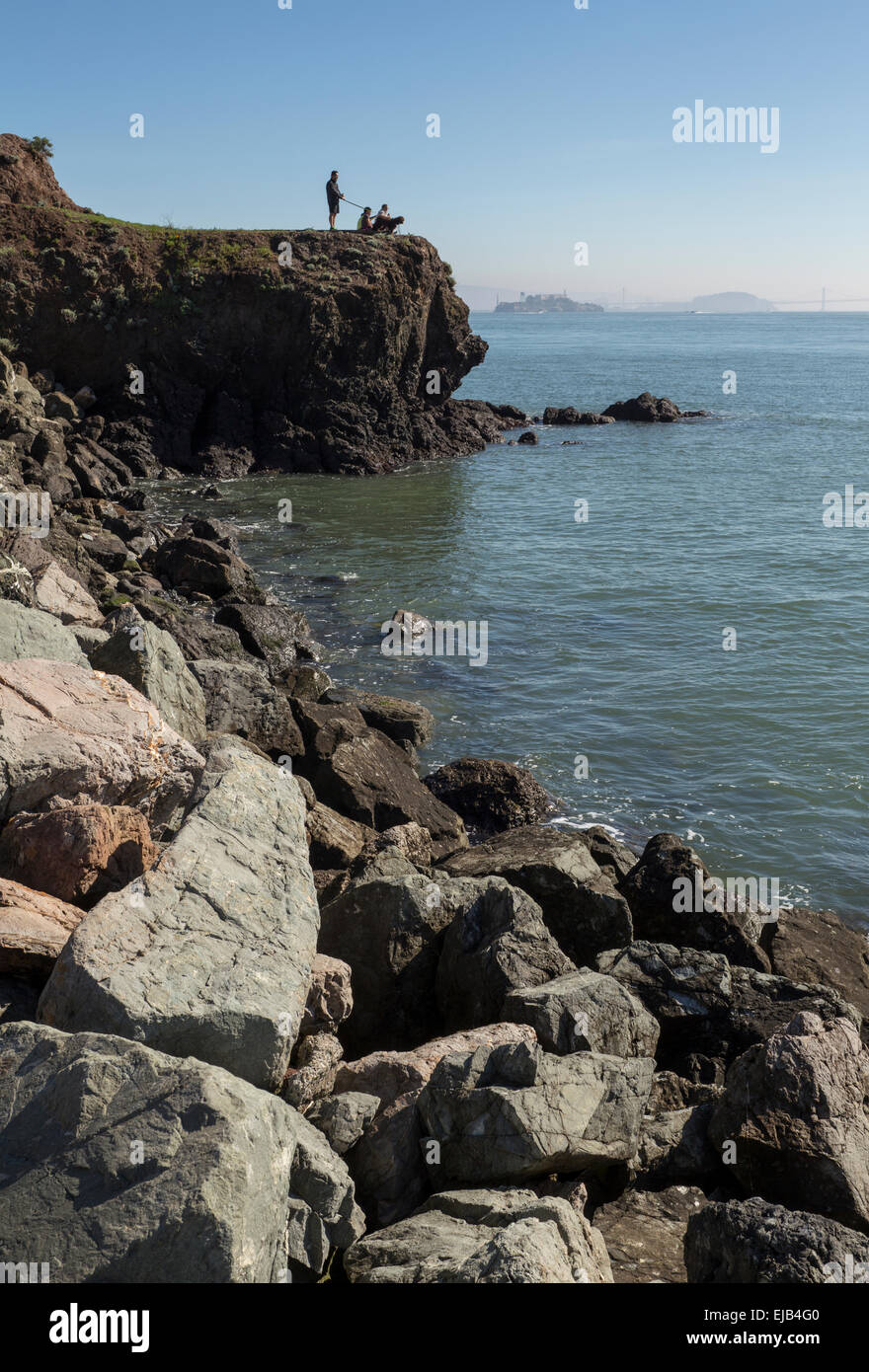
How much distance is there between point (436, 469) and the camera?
1962 inches

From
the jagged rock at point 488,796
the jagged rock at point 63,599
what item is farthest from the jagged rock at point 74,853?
the jagged rock at point 488,796

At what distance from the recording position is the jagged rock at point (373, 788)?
1386cm

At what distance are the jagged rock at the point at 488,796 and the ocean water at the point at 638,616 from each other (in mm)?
839

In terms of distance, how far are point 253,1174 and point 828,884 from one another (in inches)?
457

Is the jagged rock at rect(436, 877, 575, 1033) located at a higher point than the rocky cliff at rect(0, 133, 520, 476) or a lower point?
lower

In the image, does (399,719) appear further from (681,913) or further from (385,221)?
(385,221)

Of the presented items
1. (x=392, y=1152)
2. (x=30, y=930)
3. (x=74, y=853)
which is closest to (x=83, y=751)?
(x=74, y=853)

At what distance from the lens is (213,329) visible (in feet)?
153

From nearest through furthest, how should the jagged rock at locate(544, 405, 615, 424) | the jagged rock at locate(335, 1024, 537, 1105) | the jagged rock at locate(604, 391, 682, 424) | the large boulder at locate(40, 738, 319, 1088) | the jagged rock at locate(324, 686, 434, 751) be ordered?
the large boulder at locate(40, 738, 319, 1088), the jagged rock at locate(335, 1024, 537, 1105), the jagged rock at locate(324, 686, 434, 751), the jagged rock at locate(544, 405, 615, 424), the jagged rock at locate(604, 391, 682, 424)

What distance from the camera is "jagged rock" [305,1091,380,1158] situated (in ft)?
21.6

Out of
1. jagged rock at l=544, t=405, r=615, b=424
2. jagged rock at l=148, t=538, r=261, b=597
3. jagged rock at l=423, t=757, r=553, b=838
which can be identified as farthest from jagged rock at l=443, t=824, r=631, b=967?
jagged rock at l=544, t=405, r=615, b=424

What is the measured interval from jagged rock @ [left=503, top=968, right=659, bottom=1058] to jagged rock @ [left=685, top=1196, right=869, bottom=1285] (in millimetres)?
1701

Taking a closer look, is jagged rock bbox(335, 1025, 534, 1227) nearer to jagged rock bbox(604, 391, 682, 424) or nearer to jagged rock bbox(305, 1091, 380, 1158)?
jagged rock bbox(305, 1091, 380, 1158)

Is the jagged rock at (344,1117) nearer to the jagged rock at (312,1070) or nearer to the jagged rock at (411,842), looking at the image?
the jagged rock at (312,1070)
